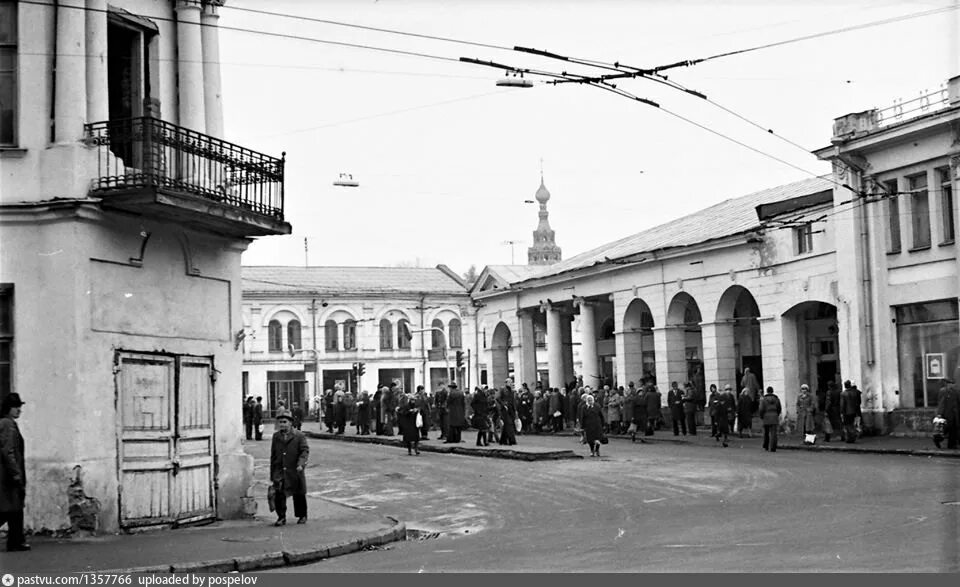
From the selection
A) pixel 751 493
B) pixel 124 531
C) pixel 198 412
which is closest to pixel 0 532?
pixel 124 531

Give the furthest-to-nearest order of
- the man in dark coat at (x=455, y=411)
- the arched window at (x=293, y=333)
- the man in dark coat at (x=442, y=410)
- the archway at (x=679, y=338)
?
the arched window at (x=293, y=333) < the archway at (x=679, y=338) < the man in dark coat at (x=442, y=410) < the man in dark coat at (x=455, y=411)

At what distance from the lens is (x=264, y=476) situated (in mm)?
27094

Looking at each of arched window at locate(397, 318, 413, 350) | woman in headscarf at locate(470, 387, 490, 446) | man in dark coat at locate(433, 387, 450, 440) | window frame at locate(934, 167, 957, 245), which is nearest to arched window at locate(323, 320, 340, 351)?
arched window at locate(397, 318, 413, 350)

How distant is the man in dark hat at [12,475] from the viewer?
46.1ft

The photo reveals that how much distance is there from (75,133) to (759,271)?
1081 inches

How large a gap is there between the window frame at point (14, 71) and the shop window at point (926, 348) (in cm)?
2403

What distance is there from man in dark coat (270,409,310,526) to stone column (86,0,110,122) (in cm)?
512

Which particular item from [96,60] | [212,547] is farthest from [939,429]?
[96,60]

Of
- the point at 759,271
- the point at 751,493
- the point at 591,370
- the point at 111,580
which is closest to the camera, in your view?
the point at 111,580

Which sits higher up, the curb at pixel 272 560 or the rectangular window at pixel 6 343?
the rectangular window at pixel 6 343

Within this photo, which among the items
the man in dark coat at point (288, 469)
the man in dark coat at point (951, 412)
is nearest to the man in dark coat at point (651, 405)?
the man in dark coat at point (951, 412)

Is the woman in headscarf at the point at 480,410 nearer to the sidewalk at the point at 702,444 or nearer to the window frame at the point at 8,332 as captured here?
the sidewalk at the point at 702,444

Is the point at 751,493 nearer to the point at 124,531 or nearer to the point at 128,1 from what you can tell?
the point at 124,531

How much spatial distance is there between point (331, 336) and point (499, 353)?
28873mm
